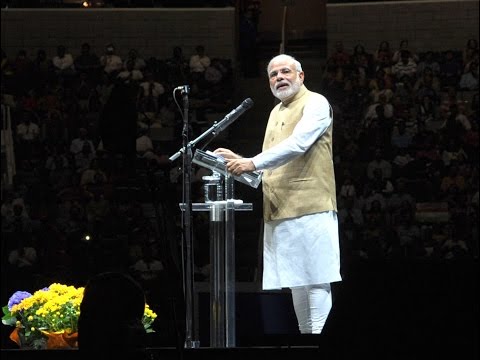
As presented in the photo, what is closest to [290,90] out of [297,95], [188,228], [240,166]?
[297,95]

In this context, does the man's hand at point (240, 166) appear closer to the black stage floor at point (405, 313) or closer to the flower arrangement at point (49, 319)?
the flower arrangement at point (49, 319)

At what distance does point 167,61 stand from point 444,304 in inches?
539

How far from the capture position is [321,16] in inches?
715

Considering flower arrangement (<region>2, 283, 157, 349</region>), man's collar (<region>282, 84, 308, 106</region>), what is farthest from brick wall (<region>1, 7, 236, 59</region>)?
flower arrangement (<region>2, 283, 157, 349</region>)

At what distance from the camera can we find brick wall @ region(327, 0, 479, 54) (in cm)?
1662

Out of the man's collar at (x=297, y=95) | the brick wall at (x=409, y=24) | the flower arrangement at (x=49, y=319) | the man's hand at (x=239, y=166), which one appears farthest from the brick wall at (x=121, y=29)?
the flower arrangement at (x=49, y=319)

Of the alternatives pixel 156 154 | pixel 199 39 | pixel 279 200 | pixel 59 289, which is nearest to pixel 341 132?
pixel 156 154

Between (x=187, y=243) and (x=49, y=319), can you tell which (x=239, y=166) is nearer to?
(x=187, y=243)

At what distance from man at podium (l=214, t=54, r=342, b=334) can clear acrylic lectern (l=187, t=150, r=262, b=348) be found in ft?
0.38

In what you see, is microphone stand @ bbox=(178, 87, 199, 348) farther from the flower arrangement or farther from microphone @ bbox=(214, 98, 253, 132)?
the flower arrangement

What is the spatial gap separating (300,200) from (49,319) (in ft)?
4.73

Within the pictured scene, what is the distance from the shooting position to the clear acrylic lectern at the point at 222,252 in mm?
5445

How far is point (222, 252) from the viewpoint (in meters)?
5.50

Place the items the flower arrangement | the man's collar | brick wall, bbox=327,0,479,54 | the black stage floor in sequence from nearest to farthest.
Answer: the black stage floor, the flower arrangement, the man's collar, brick wall, bbox=327,0,479,54
